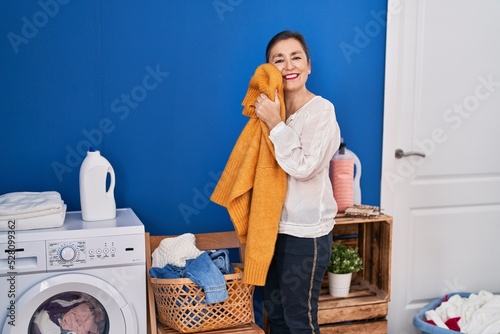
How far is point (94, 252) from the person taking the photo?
6.67 ft

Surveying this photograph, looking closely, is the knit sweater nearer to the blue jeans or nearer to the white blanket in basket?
the blue jeans

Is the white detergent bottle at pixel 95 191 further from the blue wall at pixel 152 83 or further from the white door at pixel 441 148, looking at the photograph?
the white door at pixel 441 148

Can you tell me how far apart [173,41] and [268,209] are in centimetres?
95

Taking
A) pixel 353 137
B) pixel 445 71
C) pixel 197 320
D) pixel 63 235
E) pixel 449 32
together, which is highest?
pixel 449 32

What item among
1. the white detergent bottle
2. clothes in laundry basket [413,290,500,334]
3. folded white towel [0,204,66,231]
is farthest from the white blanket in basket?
folded white towel [0,204,66,231]

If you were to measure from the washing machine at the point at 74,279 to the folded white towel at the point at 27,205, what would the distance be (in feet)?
0.16

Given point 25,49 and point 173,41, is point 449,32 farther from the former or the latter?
point 25,49

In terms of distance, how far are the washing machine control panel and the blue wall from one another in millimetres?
442

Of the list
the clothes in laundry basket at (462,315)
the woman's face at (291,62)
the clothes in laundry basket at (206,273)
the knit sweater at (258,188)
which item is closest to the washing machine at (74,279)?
the clothes in laundry basket at (206,273)

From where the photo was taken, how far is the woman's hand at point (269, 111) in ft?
6.39

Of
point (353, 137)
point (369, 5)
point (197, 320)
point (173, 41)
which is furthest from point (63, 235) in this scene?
point (369, 5)

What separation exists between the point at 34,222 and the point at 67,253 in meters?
0.16

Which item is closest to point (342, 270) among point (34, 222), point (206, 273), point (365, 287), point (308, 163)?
point (365, 287)

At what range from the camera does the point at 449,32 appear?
Answer: 288cm
